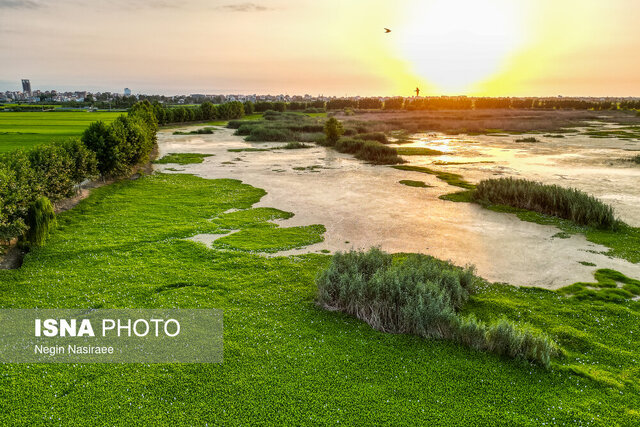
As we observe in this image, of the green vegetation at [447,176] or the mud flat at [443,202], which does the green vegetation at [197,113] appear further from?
the green vegetation at [447,176]

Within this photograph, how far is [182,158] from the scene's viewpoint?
35906mm

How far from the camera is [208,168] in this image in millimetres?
31391

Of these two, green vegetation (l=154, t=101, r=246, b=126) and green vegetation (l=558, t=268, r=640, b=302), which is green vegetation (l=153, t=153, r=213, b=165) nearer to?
green vegetation (l=558, t=268, r=640, b=302)

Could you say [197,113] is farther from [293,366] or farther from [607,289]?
[607,289]

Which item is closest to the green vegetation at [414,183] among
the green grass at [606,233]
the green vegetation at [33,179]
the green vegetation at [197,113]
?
the green grass at [606,233]

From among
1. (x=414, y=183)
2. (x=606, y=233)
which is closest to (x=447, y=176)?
(x=414, y=183)

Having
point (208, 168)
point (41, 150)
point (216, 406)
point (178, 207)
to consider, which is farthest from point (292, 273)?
point (208, 168)

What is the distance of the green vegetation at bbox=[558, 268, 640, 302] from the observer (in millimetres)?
10281

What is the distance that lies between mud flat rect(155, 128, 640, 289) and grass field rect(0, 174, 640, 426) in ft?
9.08

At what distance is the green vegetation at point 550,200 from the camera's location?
1658 centimetres

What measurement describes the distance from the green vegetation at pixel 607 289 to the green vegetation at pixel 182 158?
30997mm

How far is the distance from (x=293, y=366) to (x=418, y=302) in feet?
11.5

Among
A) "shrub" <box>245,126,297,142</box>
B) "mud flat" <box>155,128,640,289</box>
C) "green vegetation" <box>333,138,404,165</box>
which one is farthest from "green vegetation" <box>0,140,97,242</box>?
"shrub" <box>245,126,297,142</box>

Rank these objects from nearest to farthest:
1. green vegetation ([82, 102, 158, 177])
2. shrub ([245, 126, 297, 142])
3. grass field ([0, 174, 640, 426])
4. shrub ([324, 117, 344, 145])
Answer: grass field ([0, 174, 640, 426]) → green vegetation ([82, 102, 158, 177]) → shrub ([324, 117, 344, 145]) → shrub ([245, 126, 297, 142])
